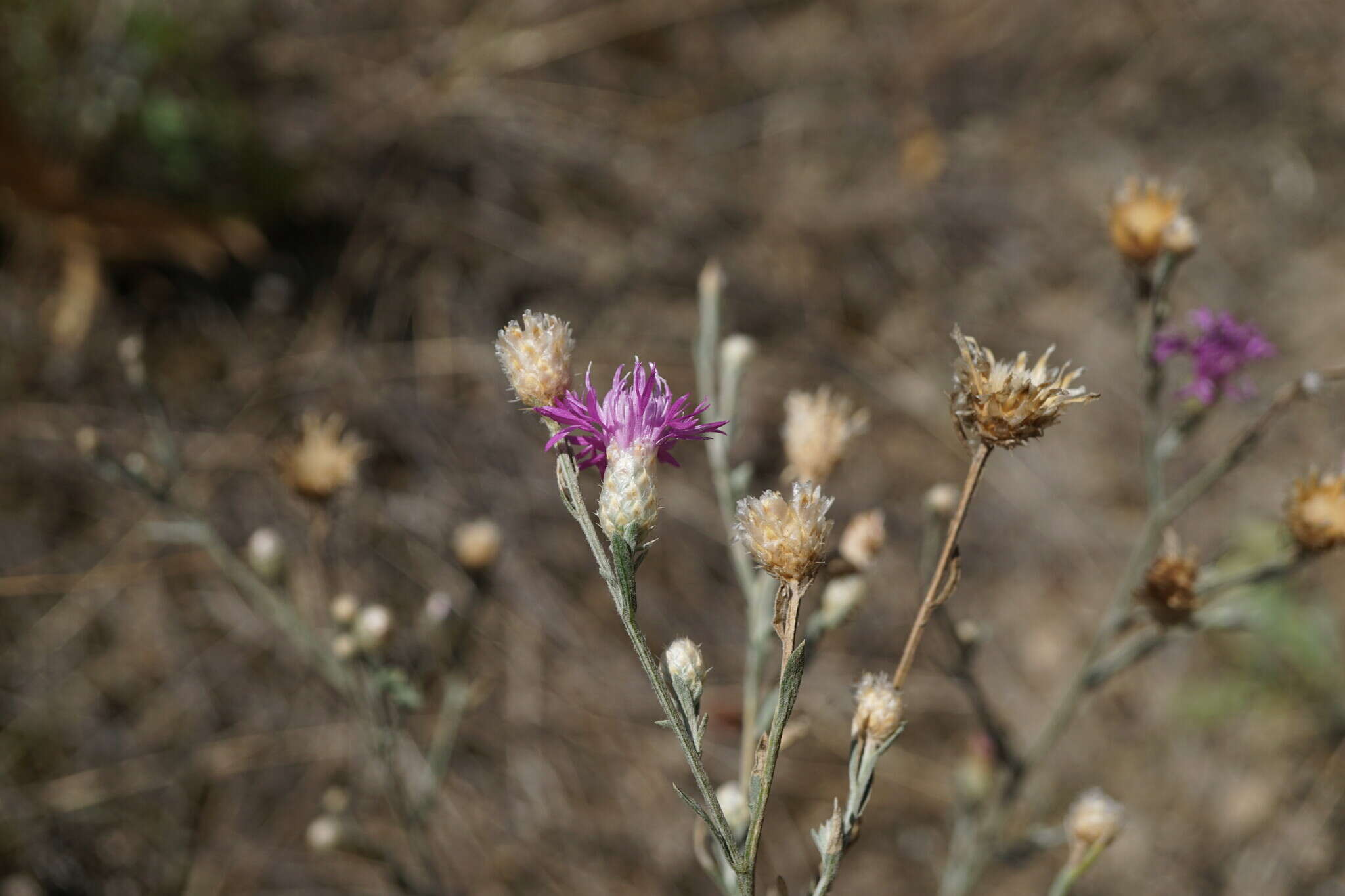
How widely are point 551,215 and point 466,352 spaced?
713 millimetres

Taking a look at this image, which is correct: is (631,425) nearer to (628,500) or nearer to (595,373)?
(628,500)

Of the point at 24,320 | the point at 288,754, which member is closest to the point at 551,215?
the point at 24,320

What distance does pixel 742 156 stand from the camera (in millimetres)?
3834

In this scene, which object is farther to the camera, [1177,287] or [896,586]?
[1177,287]

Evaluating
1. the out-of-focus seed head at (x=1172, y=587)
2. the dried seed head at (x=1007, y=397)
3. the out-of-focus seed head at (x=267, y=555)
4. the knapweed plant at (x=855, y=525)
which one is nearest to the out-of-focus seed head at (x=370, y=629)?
the out-of-focus seed head at (x=267, y=555)

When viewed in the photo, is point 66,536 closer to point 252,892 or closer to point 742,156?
point 252,892

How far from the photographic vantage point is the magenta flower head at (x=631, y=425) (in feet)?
3.36

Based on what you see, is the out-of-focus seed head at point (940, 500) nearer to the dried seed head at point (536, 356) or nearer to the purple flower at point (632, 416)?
the purple flower at point (632, 416)

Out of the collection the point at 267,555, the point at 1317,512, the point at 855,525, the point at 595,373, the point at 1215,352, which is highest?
the point at 595,373

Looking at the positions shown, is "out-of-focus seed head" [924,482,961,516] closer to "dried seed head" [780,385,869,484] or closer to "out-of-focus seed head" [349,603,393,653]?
"dried seed head" [780,385,869,484]

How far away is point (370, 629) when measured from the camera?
1602mm

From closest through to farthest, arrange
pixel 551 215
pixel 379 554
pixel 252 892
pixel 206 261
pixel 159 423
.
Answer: pixel 159 423, pixel 252 892, pixel 379 554, pixel 206 261, pixel 551 215

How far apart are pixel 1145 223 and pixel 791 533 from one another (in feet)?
3.45

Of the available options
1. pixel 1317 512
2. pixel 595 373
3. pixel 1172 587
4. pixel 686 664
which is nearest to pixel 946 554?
pixel 686 664
